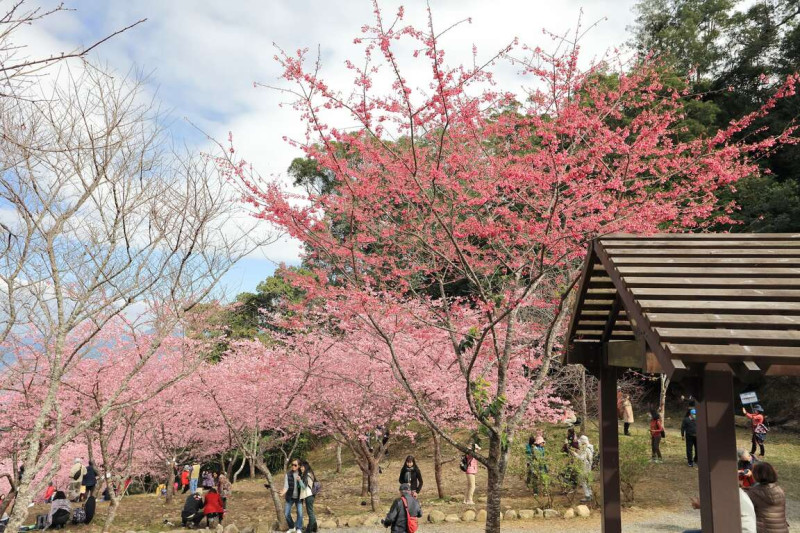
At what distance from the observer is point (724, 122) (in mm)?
23172

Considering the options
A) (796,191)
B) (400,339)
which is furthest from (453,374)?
(796,191)

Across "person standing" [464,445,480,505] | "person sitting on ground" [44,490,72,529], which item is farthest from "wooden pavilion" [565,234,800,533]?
Answer: "person sitting on ground" [44,490,72,529]

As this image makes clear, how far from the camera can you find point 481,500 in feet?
42.9

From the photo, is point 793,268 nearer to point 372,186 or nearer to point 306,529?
point 372,186

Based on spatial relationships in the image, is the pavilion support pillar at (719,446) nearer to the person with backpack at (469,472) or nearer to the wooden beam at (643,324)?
the wooden beam at (643,324)

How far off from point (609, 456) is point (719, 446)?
2.34 m

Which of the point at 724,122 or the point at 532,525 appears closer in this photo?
the point at 532,525

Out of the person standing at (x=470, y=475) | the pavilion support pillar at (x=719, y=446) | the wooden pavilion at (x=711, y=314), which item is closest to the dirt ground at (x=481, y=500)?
the person standing at (x=470, y=475)

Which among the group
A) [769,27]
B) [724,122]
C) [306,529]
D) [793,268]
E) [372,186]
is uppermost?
[769,27]

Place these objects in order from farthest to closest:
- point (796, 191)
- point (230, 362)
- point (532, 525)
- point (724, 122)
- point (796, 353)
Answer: point (724, 122) → point (796, 191) → point (230, 362) → point (532, 525) → point (796, 353)

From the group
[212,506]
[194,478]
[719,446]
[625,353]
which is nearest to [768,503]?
[625,353]

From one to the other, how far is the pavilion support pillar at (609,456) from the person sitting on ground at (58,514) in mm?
12309

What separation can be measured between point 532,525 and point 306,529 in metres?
4.22

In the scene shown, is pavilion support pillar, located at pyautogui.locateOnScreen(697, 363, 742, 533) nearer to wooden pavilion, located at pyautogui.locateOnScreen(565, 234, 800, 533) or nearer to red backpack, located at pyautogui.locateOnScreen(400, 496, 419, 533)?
wooden pavilion, located at pyautogui.locateOnScreen(565, 234, 800, 533)
